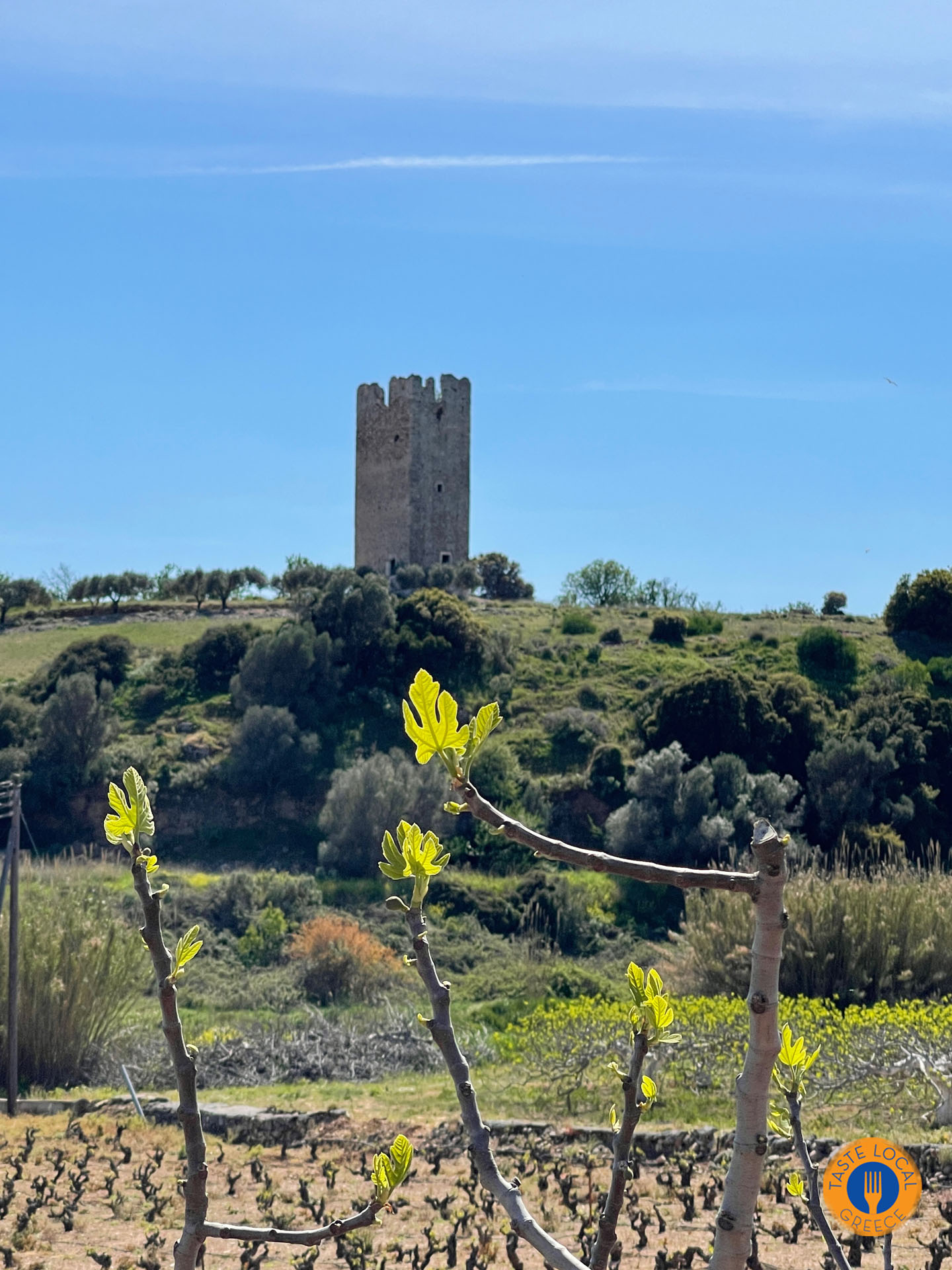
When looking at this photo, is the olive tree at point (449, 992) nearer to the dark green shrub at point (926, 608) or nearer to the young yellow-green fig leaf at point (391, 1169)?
the young yellow-green fig leaf at point (391, 1169)

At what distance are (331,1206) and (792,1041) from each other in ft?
19.1

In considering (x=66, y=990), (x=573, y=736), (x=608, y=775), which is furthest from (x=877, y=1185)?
(x=573, y=736)

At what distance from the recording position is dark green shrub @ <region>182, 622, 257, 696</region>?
3189 centimetres

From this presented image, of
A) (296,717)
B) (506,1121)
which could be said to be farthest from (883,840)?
(506,1121)

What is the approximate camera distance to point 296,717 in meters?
28.6

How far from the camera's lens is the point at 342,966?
53.1 ft

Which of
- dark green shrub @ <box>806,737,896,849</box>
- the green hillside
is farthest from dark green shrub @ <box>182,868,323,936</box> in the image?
dark green shrub @ <box>806,737,896,849</box>

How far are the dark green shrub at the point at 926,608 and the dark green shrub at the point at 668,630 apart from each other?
18.1 feet

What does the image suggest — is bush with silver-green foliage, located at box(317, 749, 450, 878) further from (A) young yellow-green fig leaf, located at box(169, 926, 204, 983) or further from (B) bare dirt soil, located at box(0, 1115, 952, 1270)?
(A) young yellow-green fig leaf, located at box(169, 926, 204, 983)

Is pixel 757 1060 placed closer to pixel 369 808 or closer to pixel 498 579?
pixel 369 808

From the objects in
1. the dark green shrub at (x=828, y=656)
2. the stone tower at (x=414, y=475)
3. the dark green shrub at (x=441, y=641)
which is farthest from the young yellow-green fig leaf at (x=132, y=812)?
the stone tower at (x=414, y=475)

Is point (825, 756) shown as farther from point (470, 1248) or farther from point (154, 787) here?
point (470, 1248)

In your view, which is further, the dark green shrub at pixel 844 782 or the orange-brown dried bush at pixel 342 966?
the dark green shrub at pixel 844 782

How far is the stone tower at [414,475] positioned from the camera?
137 feet
